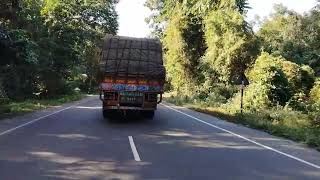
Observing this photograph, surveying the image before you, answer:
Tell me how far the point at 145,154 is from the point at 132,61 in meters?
9.85

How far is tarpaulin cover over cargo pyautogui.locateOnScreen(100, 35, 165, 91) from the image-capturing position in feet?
65.2

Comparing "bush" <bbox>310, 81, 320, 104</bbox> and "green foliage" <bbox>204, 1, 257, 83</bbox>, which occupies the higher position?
"green foliage" <bbox>204, 1, 257, 83</bbox>

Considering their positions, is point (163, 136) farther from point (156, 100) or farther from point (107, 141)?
point (156, 100)

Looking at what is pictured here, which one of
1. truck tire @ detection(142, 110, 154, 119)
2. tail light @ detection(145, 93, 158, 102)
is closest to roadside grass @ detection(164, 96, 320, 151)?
truck tire @ detection(142, 110, 154, 119)

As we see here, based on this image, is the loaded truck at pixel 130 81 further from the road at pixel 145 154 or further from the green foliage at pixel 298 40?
the green foliage at pixel 298 40

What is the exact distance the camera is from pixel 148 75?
65.7 feet

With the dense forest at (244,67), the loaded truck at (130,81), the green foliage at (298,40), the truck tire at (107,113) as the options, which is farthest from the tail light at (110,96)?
the green foliage at (298,40)

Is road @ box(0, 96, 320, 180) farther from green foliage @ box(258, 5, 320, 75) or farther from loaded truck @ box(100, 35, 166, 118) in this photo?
green foliage @ box(258, 5, 320, 75)

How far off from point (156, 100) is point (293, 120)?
19.8 feet

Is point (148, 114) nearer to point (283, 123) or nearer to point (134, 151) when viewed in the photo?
point (283, 123)

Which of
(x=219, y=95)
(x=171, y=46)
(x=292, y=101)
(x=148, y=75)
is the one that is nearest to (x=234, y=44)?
(x=219, y=95)

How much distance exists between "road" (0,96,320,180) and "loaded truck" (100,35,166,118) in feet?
6.10

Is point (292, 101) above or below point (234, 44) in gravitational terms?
below

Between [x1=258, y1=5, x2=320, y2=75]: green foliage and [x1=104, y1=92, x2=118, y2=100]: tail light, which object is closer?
[x1=104, y1=92, x2=118, y2=100]: tail light
